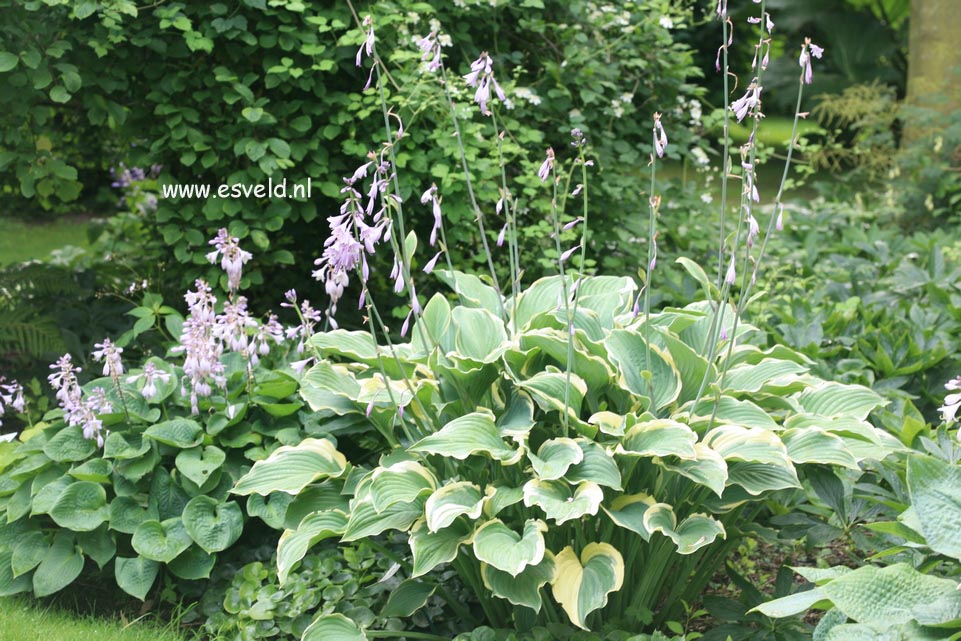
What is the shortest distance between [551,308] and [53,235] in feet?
22.1

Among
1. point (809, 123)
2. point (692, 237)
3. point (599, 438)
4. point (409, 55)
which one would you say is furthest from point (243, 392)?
point (809, 123)

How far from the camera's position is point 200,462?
3.28m

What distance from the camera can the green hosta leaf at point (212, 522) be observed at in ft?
10.4

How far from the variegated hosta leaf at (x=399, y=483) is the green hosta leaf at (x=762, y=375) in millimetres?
991

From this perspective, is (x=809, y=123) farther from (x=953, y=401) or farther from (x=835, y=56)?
(x=953, y=401)

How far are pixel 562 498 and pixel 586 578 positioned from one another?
217 millimetres

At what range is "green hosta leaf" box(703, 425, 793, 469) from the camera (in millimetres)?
2580

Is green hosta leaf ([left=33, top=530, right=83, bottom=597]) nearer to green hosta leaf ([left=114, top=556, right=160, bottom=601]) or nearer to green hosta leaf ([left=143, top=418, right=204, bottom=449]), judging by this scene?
green hosta leaf ([left=114, top=556, right=160, bottom=601])

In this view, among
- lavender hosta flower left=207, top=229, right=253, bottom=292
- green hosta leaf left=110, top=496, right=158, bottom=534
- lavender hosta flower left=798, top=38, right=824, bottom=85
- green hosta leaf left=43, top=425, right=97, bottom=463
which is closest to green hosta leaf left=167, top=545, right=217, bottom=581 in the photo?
green hosta leaf left=110, top=496, right=158, bottom=534

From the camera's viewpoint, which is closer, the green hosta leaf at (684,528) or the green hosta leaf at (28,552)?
the green hosta leaf at (684,528)

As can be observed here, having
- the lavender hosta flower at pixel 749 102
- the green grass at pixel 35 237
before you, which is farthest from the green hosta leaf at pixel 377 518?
the green grass at pixel 35 237

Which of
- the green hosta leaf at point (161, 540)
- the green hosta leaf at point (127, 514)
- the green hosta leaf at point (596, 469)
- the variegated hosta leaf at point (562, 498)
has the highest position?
the green hosta leaf at point (596, 469)

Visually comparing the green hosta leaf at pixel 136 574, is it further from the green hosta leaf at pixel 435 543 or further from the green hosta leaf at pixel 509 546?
the green hosta leaf at pixel 509 546

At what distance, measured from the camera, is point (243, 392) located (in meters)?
3.62
